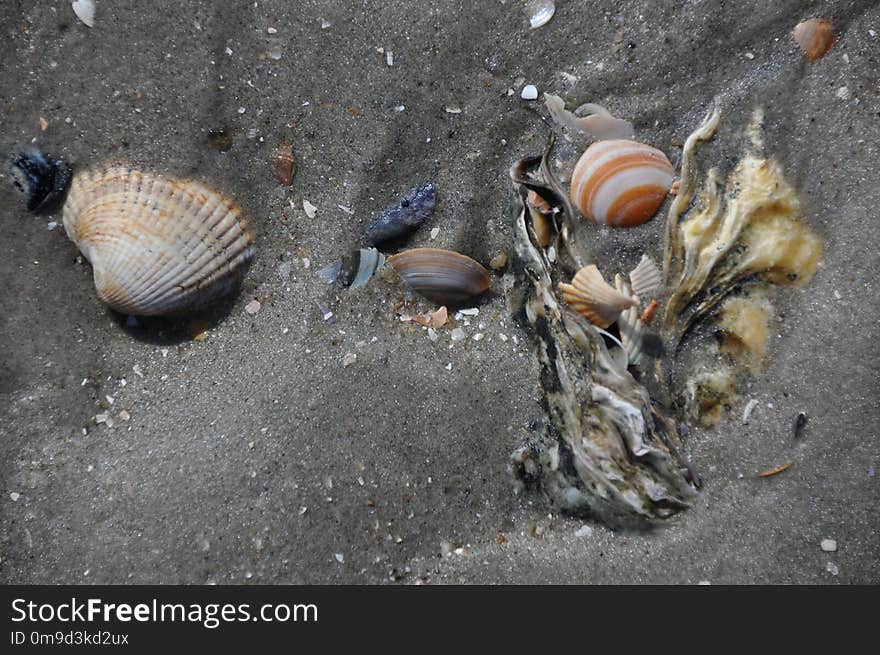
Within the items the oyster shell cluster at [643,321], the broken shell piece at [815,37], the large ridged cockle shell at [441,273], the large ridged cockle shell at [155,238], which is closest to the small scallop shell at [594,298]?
the oyster shell cluster at [643,321]

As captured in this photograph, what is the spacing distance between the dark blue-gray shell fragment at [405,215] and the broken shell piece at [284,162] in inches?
17.8

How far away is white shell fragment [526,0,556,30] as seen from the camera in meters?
2.86

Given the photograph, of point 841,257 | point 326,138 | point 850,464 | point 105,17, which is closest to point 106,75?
point 105,17

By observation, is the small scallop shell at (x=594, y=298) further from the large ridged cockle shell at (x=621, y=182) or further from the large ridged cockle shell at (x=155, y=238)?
the large ridged cockle shell at (x=155, y=238)

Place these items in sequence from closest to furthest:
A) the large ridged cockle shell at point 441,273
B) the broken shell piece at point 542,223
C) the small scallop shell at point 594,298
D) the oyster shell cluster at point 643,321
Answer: the oyster shell cluster at point 643,321 → the small scallop shell at point 594,298 → the broken shell piece at point 542,223 → the large ridged cockle shell at point 441,273

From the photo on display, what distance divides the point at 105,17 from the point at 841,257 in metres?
3.24

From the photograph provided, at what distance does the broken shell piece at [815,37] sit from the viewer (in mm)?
2645

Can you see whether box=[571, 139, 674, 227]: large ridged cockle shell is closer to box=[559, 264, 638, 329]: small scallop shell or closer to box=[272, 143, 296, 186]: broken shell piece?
box=[559, 264, 638, 329]: small scallop shell

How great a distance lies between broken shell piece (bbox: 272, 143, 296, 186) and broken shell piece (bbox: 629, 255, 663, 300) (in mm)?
1597

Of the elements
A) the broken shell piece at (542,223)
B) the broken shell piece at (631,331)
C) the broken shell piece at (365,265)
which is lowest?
the broken shell piece at (631,331)

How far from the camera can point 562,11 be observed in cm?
286

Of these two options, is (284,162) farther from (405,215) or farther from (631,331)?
(631,331)

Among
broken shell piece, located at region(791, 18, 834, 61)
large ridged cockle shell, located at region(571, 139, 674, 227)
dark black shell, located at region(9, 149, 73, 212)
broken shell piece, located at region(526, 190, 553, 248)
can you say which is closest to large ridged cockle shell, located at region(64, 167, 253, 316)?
dark black shell, located at region(9, 149, 73, 212)

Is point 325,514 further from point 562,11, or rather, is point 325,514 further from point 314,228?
point 562,11
